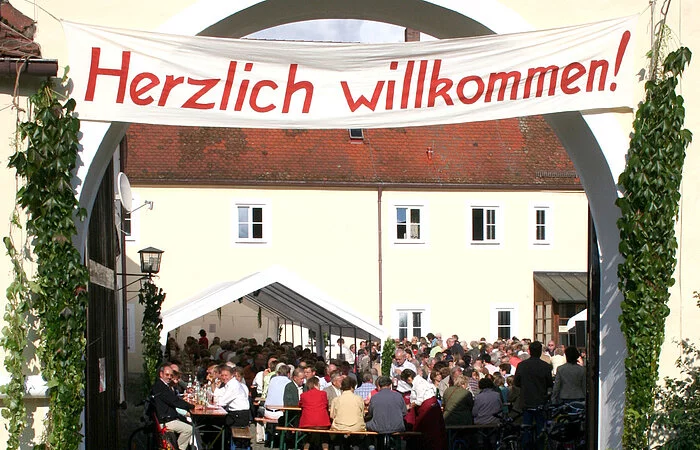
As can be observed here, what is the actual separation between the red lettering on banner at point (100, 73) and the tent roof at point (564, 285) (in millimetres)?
28348

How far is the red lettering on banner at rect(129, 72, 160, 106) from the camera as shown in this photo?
30.5 ft

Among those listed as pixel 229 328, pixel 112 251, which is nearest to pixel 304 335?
pixel 229 328

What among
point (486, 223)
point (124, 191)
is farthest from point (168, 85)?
point (486, 223)

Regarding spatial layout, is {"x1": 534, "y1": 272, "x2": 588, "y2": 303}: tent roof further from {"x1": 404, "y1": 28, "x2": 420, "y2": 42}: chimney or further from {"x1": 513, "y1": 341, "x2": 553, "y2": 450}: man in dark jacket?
{"x1": 513, "y1": 341, "x2": 553, "y2": 450}: man in dark jacket

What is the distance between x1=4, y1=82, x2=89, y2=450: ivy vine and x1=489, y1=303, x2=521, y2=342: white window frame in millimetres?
29013

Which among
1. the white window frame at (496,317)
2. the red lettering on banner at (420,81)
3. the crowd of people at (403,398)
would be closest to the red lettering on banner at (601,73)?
the red lettering on banner at (420,81)

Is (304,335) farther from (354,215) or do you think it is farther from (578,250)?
(578,250)

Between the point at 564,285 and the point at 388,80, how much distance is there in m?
28.5

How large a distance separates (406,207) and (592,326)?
26005 mm

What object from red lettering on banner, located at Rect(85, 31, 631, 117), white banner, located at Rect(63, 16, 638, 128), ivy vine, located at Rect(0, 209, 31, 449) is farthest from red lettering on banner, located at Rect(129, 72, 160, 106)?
ivy vine, located at Rect(0, 209, 31, 449)

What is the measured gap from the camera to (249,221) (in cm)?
3584

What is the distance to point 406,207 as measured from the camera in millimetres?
36688

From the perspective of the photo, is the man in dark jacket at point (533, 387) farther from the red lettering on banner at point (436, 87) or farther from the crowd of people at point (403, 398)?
the red lettering on banner at point (436, 87)

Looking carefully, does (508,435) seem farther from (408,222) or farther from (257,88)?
(408,222)
